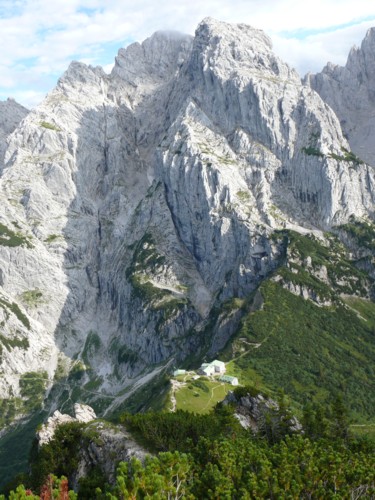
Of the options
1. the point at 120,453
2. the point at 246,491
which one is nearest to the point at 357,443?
the point at 120,453

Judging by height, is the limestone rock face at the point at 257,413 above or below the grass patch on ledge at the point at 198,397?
above

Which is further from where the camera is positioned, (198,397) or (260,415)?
(198,397)

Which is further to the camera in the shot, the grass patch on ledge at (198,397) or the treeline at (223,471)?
the grass patch on ledge at (198,397)

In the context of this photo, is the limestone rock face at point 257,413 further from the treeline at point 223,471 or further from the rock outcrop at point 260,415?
the treeline at point 223,471

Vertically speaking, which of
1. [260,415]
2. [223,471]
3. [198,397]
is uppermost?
[223,471]

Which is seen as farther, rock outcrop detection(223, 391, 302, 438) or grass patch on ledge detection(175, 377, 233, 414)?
grass patch on ledge detection(175, 377, 233, 414)

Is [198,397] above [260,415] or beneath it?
beneath

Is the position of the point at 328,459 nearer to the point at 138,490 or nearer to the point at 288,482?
the point at 288,482

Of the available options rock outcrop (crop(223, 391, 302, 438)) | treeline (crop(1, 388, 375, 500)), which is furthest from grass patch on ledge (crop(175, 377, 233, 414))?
treeline (crop(1, 388, 375, 500))

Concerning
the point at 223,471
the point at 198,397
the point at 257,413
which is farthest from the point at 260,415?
the point at 223,471

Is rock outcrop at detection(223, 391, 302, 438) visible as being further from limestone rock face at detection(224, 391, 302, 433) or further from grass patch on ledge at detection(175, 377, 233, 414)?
grass patch on ledge at detection(175, 377, 233, 414)

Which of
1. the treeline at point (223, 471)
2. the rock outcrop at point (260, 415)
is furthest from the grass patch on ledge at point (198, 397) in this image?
the treeline at point (223, 471)

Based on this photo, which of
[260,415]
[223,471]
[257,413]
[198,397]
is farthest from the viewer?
[198,397]

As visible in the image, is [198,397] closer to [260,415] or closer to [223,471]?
[260,415]
